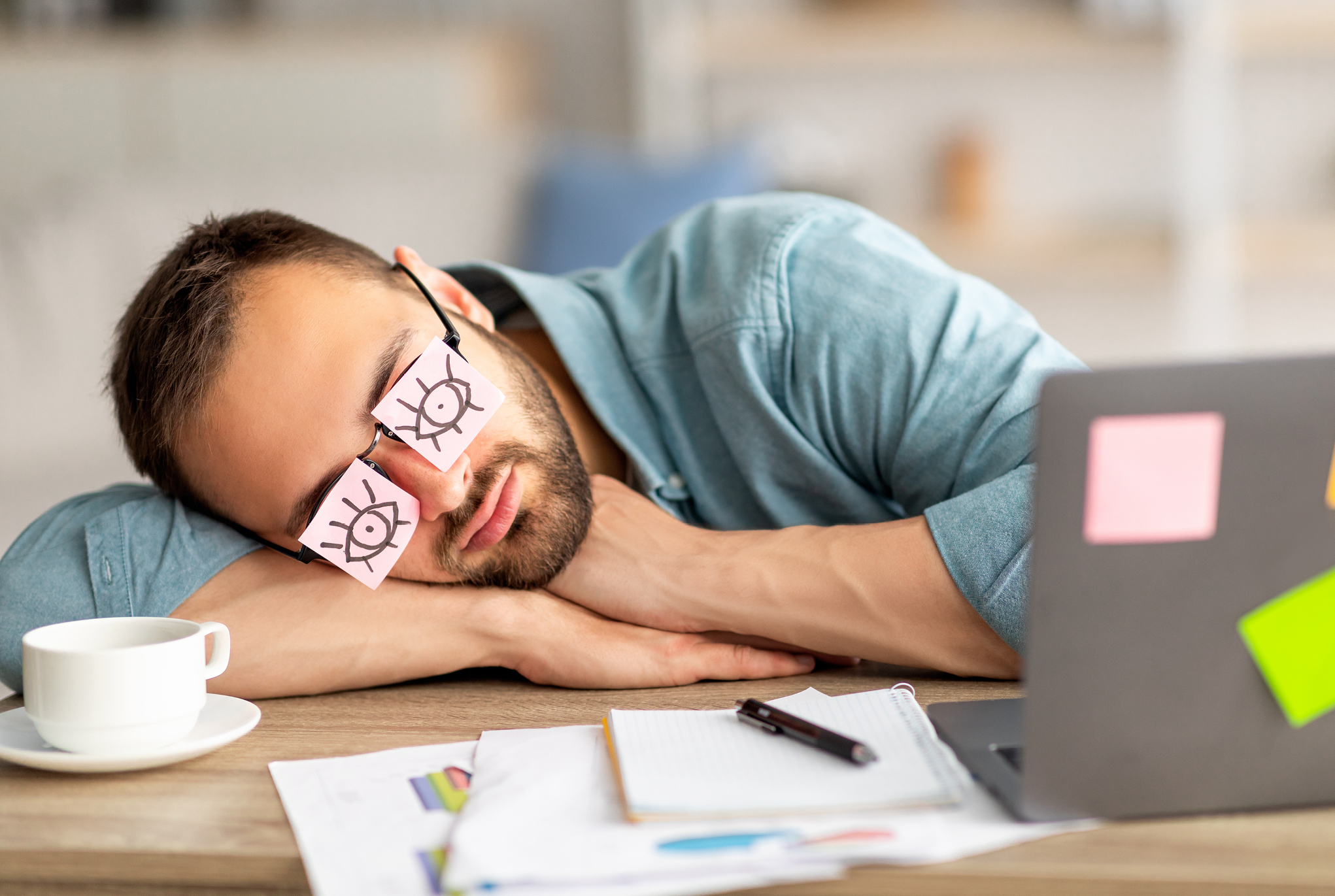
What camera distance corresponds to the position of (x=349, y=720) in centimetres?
92

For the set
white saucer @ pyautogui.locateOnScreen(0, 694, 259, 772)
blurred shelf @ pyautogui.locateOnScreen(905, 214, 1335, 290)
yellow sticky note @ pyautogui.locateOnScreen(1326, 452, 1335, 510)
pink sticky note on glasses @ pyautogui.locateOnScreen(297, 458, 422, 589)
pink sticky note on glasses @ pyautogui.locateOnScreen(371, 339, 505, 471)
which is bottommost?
blurred shelf @ pyautogui.locateOnScreen(905, 214, 1335, 290)

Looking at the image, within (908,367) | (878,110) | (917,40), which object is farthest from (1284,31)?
(908,367)

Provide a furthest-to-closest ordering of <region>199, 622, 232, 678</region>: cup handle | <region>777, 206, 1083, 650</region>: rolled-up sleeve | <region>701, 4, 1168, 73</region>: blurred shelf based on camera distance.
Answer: <region>701, 4, 1168, 73</region>: blurred shelf
<region>777, 206, 1083, 650</region>: rolled-up sleeve
<region>199, 622, 232, 678</region>: cup handle

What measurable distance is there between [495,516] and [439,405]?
0.11 metres

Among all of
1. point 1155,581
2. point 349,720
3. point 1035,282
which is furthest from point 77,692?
point 1035,282

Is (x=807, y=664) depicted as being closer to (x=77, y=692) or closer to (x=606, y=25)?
(x=77, y=692)

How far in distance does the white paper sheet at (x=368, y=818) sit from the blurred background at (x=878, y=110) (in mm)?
2245

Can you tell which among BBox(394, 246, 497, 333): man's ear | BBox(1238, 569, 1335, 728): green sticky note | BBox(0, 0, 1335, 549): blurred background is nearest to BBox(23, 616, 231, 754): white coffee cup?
BBox(394, 246, 497, 333): man's ear

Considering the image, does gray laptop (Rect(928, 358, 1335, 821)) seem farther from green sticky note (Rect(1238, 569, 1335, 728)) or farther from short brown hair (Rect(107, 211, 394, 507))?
short brown hair (Rect(107, 211, 394, 507))

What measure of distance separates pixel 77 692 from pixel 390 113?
9.15 ft

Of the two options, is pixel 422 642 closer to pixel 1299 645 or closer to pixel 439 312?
pixel 439 312

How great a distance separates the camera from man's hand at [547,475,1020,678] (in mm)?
952

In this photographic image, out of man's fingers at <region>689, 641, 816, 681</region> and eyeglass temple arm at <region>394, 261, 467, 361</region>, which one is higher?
eyeglass temple arm at <region>394, 261, 467, 361</region>

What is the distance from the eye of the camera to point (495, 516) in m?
1.03
